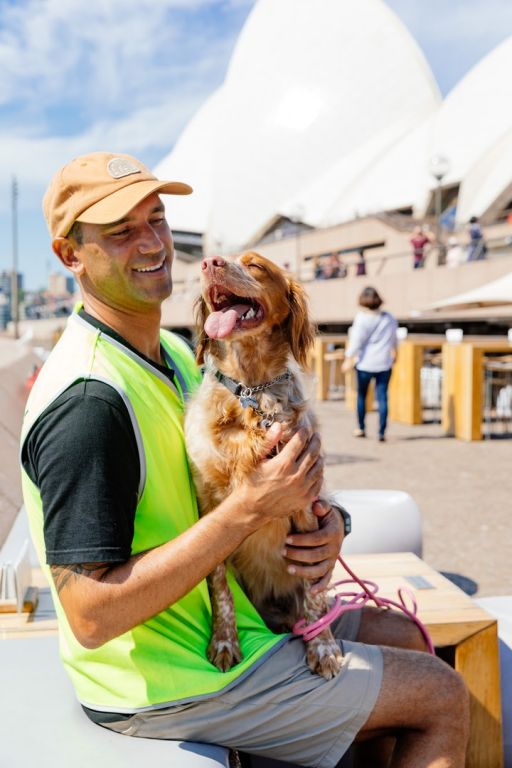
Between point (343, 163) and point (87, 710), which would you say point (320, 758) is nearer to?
point (87, 710)

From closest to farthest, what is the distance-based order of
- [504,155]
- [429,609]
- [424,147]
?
[429,609] → [504,155] → [424,147]

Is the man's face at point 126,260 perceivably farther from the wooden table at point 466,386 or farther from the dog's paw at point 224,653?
the wooden table at point 466,386

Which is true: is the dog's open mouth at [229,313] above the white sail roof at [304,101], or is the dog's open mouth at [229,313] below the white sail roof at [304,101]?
below

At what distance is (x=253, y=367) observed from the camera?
222cm

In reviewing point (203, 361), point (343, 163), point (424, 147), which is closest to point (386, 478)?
point (203, 361)

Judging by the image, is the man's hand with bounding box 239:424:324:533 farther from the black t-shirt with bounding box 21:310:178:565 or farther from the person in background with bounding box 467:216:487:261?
the person in background with bounding box 467:216:487:261

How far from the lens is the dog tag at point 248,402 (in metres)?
2.11

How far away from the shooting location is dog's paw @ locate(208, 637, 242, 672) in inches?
76.1

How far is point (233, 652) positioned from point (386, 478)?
6346 millimetres

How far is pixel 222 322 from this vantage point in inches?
85.8

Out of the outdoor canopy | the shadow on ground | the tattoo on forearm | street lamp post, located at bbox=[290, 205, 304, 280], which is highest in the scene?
street lamp post, located at bbox=[290, 205, 304, 280]

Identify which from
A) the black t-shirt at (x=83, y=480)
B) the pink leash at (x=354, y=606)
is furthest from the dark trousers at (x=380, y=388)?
the black t-shirt at (x=83, y=480)

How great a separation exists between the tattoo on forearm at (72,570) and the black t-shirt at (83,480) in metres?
0.03

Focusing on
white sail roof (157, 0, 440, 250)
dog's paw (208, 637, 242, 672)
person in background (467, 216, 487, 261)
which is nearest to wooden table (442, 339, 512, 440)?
dog's paw (208, 637, 242, 672)
